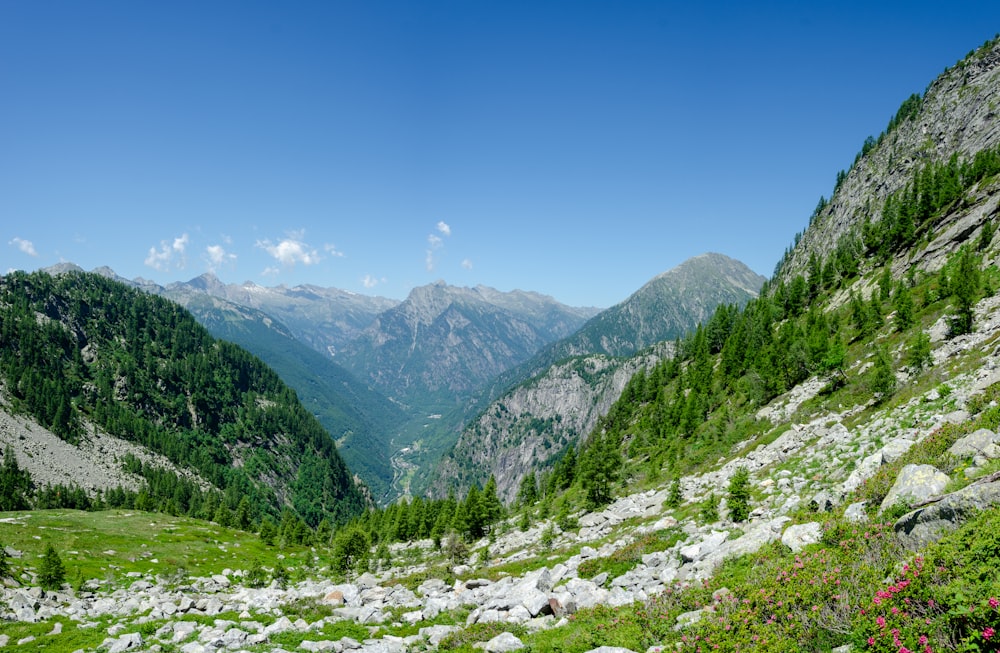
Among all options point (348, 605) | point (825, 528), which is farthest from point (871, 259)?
point (348, 605)

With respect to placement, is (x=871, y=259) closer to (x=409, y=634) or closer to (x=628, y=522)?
(x=628, y=522)

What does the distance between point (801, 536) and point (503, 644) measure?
425 inches

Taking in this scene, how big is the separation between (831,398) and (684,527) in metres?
33.7

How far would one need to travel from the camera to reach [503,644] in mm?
14961

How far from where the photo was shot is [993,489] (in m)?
10.5

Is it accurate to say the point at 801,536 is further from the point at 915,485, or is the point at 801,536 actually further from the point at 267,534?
the point at 267,534

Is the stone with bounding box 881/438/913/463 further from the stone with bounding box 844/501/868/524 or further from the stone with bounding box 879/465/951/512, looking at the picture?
the stone with bounding box 844/501/868/524

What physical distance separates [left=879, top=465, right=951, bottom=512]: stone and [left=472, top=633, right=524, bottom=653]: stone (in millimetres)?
12329

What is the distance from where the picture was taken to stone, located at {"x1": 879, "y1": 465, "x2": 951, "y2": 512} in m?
13.1

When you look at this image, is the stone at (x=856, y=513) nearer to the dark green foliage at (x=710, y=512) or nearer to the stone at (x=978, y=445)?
the stone at (x=978, y=445)

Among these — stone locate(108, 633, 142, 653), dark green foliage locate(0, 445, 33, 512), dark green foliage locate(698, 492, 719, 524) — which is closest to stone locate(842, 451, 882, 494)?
dark green foliage locate(698, 492, 719, 524)

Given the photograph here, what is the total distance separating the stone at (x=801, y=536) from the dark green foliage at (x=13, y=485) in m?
141

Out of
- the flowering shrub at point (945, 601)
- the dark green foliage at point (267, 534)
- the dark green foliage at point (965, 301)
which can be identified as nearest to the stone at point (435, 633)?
the flowering shrub at point (945, 601)

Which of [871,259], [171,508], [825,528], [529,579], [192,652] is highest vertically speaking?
[871,259]
